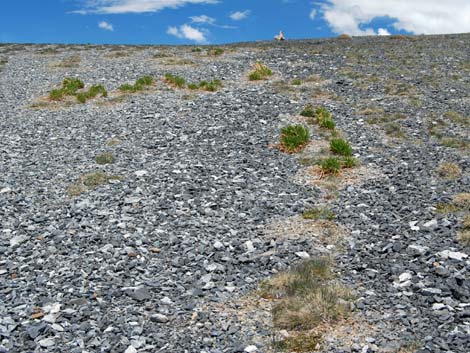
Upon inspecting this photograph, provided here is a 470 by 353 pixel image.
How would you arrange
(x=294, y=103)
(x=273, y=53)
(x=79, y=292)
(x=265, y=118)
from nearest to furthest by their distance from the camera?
(x=79, y=292), (x=265, y=118), (x=294, y=103), (x=273, y=53)

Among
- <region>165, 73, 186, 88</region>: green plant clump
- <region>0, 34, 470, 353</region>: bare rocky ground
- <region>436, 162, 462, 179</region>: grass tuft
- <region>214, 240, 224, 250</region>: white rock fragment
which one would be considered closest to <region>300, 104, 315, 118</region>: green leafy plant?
<region>0, 34, 470, 353</region>: bare rocky ground

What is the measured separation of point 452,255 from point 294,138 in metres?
9.36

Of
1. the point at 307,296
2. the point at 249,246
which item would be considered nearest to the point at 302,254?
the point at 249,246

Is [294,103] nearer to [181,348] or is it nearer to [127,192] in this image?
[127,192]

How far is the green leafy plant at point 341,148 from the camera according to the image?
60.1 feet

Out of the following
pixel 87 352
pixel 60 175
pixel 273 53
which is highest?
pixel 273 53

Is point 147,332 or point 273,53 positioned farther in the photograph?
point 273,53

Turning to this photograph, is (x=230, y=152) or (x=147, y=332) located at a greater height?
(x=230, y=152)

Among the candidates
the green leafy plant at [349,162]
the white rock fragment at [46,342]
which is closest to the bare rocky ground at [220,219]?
the white rock fragment at [46,342]

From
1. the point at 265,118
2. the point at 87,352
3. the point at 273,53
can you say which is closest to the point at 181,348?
the point at 87,352

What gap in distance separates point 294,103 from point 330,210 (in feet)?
41.6

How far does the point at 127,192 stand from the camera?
15477 mm

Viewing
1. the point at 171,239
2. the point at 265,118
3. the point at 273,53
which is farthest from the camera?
the point at 273,53

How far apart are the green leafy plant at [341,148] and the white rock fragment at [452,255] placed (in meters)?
7.53
